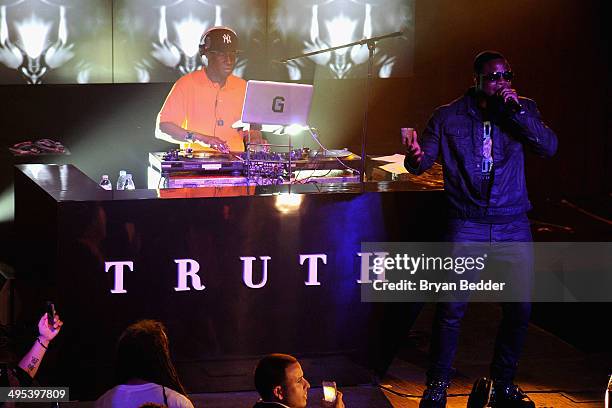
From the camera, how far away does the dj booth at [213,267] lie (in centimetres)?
570

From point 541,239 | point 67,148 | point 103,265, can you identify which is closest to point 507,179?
point 103,265

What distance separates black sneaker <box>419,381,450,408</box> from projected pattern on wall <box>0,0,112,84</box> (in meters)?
5.59

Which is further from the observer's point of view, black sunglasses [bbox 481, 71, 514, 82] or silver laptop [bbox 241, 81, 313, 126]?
silver laptop [bbox 241, 81, 313, 126]

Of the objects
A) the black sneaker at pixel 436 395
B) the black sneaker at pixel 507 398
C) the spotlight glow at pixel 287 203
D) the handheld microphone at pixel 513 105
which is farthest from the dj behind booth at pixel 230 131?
the black sneaker at pixel 507 398

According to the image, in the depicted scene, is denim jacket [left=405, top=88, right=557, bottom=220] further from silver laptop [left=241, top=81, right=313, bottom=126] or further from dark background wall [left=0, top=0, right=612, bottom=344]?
dark background wall [left=0, top=0, right=612, bottom=344]

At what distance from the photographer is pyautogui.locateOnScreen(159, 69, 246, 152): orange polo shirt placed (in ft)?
26.9

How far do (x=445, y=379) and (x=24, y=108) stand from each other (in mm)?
5709

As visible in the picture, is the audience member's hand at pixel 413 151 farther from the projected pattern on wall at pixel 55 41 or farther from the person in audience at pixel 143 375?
the projected pattern on wall at pixel 55 41

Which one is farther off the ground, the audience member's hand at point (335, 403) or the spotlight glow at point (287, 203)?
the spotlight glow at point (287, 203)

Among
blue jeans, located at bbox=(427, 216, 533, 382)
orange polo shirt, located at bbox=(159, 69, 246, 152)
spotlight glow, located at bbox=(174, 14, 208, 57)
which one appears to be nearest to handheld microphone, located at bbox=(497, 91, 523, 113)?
blue jeans, located at bbox=(427, 216, 533, 382)

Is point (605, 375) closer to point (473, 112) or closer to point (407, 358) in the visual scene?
point (407, 358)

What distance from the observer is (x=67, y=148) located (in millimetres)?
10109

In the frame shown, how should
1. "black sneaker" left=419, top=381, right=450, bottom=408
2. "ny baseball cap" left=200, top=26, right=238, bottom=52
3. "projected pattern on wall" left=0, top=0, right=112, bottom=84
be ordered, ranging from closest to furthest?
"black sneaker" left=419, top=381, right=450, bottom=408
"ny baseball cap" left=200, top=26, right=238, bottom=52
"projected pattern on wall" left=0, top=0, right=112, bottom=84

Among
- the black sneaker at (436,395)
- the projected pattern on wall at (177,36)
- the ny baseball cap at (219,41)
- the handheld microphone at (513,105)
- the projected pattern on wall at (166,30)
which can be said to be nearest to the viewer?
the handheld microphone at (513,105)
